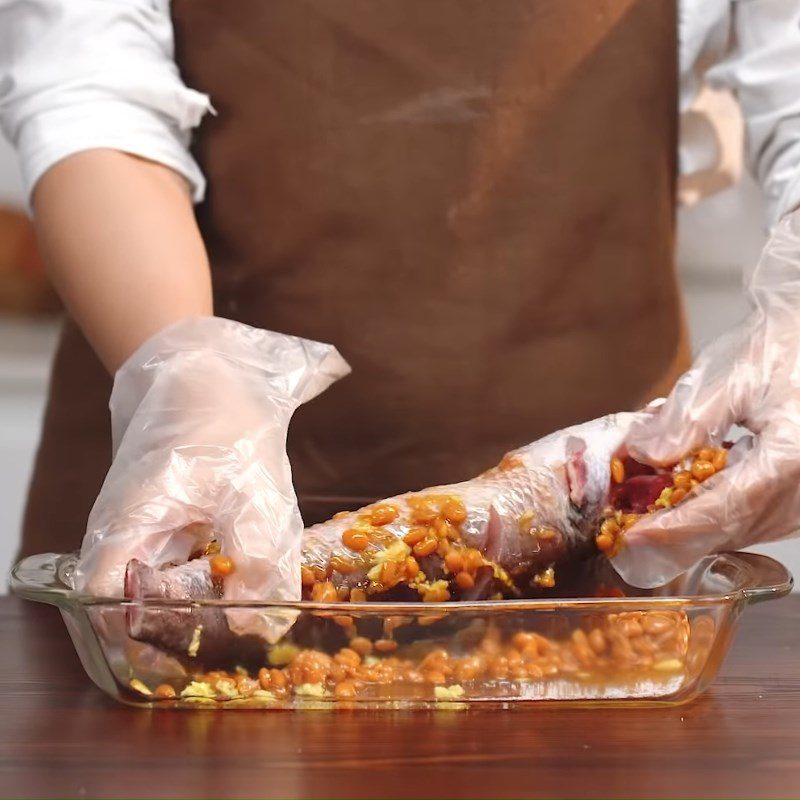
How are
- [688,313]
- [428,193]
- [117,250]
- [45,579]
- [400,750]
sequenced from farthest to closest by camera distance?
[688,313], [428,193], [117,250], [45,579], [400,750]

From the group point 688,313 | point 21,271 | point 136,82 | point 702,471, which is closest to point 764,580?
point 702,471

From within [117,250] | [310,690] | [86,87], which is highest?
[86,87]

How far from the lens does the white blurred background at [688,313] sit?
1.83 m

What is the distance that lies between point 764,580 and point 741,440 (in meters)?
0.11

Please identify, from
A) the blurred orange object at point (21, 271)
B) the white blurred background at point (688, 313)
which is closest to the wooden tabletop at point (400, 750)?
the white blurred background at point (688, 313)

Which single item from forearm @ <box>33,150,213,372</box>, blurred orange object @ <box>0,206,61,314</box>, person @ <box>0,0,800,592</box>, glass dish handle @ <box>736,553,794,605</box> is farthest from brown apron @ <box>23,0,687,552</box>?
blurred orange object @ <box>0,206,61,314</box>

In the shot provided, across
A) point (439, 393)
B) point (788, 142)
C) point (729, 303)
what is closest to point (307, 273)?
point (439, 393)

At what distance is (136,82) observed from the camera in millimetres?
1022

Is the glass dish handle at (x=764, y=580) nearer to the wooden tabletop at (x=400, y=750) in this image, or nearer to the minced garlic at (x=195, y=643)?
the wooden tabletop at (x=400, y=750)

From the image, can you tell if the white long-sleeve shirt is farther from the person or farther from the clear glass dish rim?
the clear glass dish rim

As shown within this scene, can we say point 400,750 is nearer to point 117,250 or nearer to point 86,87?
point 117,250

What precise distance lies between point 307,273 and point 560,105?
0.89 ft

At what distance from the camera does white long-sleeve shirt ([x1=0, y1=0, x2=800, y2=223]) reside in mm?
1008

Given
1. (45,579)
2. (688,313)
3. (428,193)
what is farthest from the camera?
(688,313)
